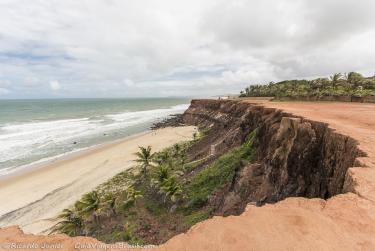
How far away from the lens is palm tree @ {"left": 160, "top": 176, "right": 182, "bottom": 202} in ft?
83.5

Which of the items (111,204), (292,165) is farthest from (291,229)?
(111,204)

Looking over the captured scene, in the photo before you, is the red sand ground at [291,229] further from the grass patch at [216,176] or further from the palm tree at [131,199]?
the palm tree at [131,199]

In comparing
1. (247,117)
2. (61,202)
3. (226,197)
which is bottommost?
(61,202)

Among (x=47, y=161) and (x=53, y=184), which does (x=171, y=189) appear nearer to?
(x=53, y=184)

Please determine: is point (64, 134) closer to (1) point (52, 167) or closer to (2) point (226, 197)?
(1) point (52, 167)

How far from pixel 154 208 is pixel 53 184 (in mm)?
16063

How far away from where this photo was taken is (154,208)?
87.6 ft

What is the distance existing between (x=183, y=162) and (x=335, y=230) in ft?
99.6

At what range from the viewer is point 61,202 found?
30.0m

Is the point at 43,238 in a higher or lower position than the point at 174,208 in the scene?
higher

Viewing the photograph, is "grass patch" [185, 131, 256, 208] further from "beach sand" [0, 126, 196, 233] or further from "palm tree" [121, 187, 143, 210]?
"beach sand" [0, 126, 196, 233]

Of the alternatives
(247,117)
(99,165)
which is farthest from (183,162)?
(99,165)

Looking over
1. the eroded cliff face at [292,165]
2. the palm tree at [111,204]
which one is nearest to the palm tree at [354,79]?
the eroded cliff face at [292,165]

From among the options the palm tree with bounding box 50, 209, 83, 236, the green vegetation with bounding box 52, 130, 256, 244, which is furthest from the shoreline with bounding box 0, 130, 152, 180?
the palm tree with bounding box 50, 209, 83, 236
